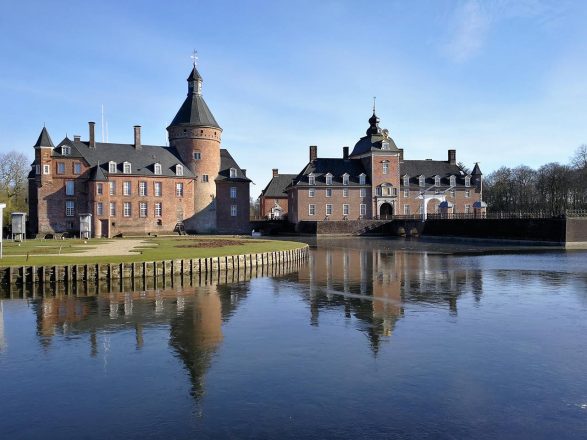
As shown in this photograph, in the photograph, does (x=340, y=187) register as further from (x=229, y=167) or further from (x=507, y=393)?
(x=507, y=393)

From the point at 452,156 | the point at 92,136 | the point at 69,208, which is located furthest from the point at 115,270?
the point at 452,156

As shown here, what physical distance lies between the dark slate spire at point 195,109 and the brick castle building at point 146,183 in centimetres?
12

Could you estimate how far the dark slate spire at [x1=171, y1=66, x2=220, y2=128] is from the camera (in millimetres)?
68750

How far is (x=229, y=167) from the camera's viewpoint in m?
72.6

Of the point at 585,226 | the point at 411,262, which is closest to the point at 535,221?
the point at 585,226

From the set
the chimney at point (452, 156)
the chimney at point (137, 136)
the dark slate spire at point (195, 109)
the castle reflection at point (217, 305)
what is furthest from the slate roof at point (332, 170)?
the castle reflection at point (217, 305)

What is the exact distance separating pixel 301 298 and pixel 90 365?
10498mm

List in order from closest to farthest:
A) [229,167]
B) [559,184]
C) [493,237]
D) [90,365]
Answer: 1. [90,365]
2. [493,237]
3. [229,167]
4. [559,184]

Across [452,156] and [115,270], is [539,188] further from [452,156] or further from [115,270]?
[115,270]

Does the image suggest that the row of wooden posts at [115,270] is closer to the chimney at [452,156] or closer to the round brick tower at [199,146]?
the round brick tower at [199,146]

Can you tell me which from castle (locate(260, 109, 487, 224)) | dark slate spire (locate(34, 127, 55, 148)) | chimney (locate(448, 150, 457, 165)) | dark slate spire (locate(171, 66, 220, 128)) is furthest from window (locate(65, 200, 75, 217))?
chimney (locate(448, 150, 457, 165))

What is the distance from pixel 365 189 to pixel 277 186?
23421mm

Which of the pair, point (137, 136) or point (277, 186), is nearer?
point (137, 136)

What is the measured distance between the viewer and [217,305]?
20.5m
